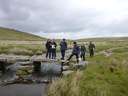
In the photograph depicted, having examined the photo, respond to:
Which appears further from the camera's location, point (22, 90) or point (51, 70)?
point (51, 70)

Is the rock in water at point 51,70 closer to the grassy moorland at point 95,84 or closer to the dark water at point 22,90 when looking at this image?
the dark water at point 22,90

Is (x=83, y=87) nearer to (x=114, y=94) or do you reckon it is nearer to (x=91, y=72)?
(x=114, y=94)

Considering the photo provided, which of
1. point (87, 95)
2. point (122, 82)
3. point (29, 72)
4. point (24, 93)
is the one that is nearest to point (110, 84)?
point (122, 82)

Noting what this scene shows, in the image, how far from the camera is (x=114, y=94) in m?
19.7

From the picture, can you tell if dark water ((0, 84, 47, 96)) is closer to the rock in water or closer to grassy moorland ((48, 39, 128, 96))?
grassy moorland ((48, 39, 128, 96))

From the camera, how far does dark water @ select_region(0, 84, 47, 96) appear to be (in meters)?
24.2

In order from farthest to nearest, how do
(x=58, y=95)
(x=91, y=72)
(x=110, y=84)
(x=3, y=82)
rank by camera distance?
(x=3, y=82), (x=91, y=72), (x=110, y=84), (x=58, y=95)

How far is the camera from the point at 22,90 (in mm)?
25875

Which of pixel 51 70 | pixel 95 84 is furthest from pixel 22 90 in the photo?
pixel 51 70

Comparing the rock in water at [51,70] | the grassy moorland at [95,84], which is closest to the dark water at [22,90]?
the grassy moorland at [95,84]

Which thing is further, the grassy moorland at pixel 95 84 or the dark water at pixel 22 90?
the dark water at pixel 22 90

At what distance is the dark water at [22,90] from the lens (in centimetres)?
2422

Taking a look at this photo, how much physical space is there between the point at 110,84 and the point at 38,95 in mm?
5047

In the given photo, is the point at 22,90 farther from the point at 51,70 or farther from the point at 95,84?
the point at 51,70
